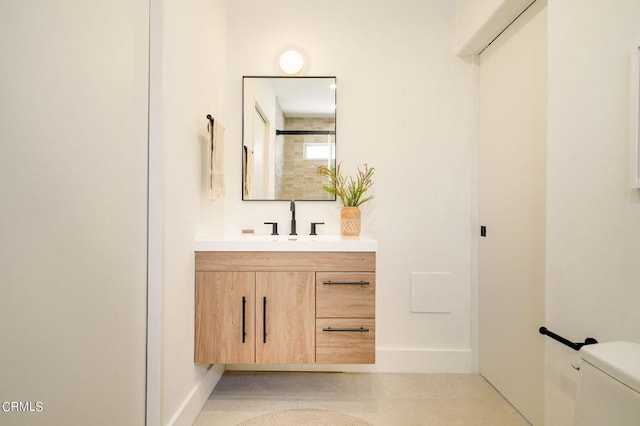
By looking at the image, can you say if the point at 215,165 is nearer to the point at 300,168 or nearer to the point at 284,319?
the point at 300,168

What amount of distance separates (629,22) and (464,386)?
6.56 ft

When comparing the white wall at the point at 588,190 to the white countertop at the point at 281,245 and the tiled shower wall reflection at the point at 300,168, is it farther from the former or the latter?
the tiled shower wall reflection at the point at 300,168

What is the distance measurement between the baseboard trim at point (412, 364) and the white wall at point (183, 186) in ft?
1.56

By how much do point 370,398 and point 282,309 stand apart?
79 centimetres

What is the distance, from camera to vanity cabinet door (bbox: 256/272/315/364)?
1.74 meters

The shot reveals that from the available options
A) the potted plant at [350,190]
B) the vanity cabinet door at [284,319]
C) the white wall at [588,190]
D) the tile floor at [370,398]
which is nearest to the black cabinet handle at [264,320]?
the vanity cabinet door at [284,319]

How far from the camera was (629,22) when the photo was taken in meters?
0.99

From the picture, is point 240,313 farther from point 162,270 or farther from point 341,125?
point 341,125

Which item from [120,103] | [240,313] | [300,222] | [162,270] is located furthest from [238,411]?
[120,103]

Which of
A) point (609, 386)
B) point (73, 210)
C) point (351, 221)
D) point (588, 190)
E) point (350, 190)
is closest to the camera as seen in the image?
point (609, 386)

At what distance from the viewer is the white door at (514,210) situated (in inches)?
64.6

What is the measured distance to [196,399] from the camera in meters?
1.75

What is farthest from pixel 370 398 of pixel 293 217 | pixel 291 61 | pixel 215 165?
pixel 291 61

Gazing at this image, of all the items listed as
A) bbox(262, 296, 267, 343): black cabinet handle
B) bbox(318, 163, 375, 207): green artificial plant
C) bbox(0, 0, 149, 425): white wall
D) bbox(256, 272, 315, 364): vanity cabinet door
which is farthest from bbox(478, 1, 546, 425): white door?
bbox(0, 0, 149, 425): white wall
